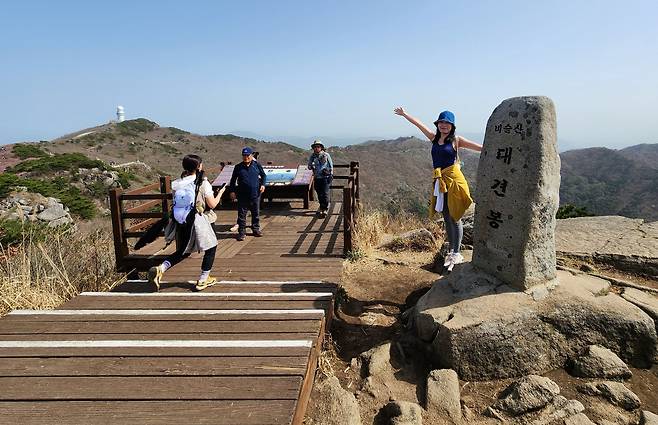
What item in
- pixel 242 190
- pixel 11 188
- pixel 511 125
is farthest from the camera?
pixel 11 188

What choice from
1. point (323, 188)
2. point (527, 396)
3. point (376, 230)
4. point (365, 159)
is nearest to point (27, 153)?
point (323, 188)

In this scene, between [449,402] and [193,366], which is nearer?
[193,366]

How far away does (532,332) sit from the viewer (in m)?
3.66

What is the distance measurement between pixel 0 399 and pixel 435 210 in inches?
165

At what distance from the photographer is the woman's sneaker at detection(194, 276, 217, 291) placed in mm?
4695

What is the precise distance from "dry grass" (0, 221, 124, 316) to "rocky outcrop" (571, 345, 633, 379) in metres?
5.21

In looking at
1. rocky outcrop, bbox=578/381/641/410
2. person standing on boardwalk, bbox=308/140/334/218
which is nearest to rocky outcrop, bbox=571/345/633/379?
rocky outcrop, bbox=578/381/641/410

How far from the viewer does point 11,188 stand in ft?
45.5

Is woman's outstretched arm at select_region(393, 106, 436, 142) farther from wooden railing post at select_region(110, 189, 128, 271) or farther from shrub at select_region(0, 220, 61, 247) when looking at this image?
shrub at select_region(0, 220, 61, 247)

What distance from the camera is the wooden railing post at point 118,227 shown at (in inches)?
222

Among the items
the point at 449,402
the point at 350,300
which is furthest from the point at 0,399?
the point at 350,300

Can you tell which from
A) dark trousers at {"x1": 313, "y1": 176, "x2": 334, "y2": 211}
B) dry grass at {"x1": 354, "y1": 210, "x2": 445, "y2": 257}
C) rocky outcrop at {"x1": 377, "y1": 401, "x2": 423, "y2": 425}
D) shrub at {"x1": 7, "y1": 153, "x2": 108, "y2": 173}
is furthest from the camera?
shrub at {"x1": 7, "y1": 153, "x2": 108, "y2": 173}

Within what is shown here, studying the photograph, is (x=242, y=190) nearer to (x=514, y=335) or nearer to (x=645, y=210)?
(x=514, y=335)

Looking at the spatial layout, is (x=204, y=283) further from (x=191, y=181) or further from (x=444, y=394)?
(x=444, y=394)
